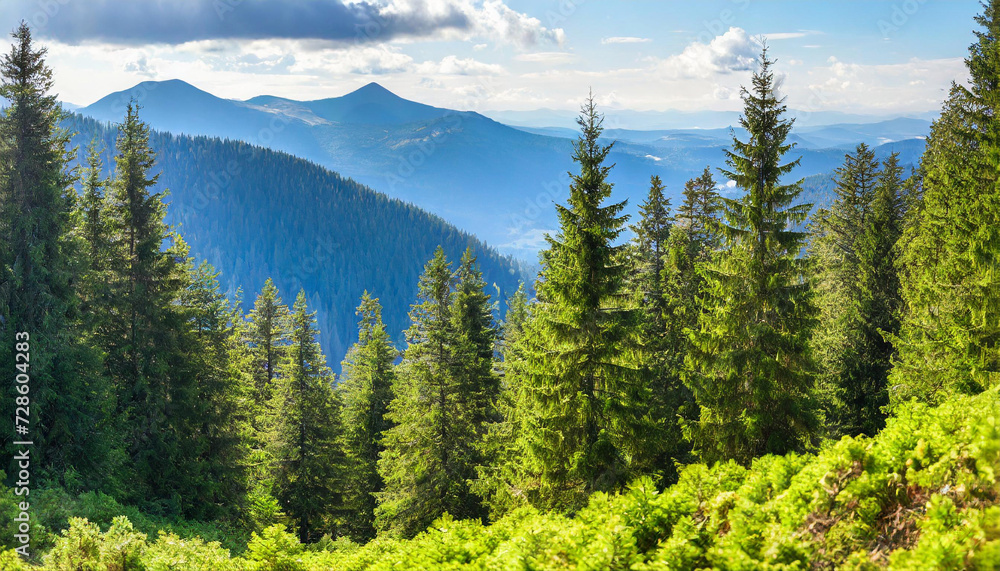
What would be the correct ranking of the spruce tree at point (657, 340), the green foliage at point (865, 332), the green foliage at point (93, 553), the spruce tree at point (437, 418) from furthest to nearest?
the green foliage at point (865, 332), the spruce tree at point (437, 418), the spruce tree at point (657, 340), the green foliage at point (93, 553)

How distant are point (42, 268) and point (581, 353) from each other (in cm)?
1708

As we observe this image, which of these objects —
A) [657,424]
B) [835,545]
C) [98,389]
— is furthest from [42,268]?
[835,545]

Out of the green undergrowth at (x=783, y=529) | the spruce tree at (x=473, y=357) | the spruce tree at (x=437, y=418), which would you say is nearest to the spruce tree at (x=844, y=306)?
the spruce tree at (x=473, y=357)

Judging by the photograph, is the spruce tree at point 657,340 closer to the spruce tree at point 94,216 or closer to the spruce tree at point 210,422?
the spruce tree at point 210,422

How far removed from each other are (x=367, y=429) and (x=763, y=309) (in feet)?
79.7

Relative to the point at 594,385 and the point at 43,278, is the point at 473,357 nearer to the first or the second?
the point at 594,385

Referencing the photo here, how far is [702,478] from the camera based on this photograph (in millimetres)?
8977

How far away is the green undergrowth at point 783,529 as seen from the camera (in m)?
5.26

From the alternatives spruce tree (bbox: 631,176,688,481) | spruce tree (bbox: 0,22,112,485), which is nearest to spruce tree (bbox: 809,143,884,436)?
spruce tree (bbox: 631,176,688,481)

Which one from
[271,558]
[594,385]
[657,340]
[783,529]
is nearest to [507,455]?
Result: [594,385]

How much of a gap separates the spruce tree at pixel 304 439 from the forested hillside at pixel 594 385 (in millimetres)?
1558

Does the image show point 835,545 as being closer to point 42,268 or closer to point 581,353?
point 581,353

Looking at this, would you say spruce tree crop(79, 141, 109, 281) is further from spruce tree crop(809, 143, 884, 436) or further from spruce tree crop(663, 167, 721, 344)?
spruce tree crop(809, 143, 884, 436)

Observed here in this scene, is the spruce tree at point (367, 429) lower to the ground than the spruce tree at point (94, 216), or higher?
lower
